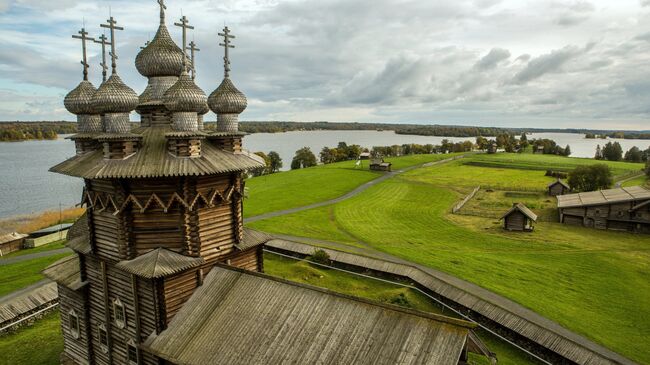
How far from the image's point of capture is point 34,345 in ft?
63.2

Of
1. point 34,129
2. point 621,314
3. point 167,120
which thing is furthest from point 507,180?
point 34,129

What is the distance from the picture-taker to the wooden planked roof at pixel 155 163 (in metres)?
12.8

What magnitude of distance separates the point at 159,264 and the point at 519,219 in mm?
39308

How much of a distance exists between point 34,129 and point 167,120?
22107 cm

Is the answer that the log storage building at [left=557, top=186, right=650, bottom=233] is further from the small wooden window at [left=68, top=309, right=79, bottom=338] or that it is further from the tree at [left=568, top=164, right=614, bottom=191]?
the small wooden window at [left=68, top=309, right=79, bottom=338]

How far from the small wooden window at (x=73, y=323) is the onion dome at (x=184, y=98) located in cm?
1011

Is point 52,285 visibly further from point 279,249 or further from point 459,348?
point 459,348

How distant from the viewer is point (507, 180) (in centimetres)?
7681

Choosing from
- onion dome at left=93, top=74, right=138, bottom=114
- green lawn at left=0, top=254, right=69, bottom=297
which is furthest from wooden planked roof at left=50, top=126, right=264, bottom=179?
Answer: green lawn at left=0, top=254, right=69, bottom=297

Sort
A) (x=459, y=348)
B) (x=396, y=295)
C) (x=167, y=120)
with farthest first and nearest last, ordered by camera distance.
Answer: (x=396, y=295) → (x=167, y=120) → (x=459, y=348)

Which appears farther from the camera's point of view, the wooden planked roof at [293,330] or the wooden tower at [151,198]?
the wooden tower at [151,198]

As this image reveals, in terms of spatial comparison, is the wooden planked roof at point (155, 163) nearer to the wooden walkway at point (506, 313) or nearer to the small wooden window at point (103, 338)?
the small wooden window at point (103, 338)

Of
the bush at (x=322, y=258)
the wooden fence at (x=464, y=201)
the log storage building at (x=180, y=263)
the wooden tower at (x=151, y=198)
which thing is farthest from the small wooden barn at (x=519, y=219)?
the wooden tower at (x=151, y=198)

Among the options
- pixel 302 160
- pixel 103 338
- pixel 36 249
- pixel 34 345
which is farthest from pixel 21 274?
pixel 302 160
